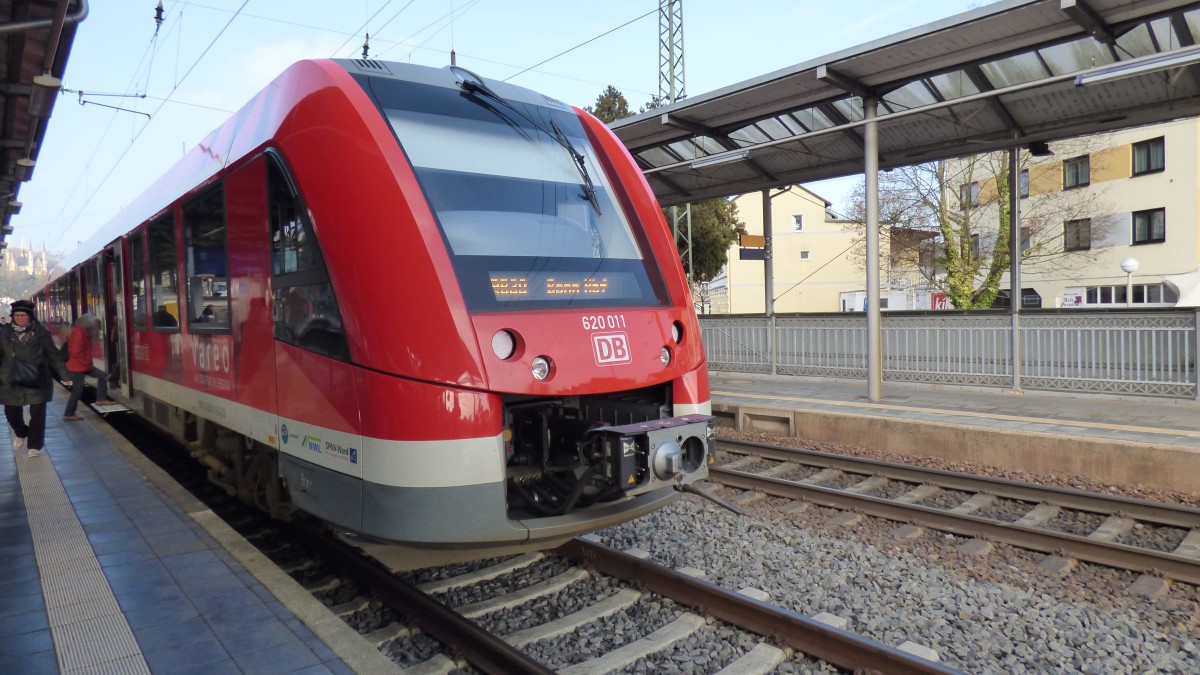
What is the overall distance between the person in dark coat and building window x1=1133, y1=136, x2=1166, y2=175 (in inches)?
1246

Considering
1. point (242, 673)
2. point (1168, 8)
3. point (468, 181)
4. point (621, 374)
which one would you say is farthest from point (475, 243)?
point (1168, 8)

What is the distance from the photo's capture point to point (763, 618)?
4133 millimetres

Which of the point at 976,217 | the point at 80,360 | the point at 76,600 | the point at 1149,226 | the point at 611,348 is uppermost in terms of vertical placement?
the point at 976,217

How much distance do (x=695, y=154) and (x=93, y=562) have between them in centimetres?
1021

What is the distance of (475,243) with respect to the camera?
4195 mm

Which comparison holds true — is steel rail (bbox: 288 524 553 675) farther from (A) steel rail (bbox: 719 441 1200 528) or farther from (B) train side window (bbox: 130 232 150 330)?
(A) steel rail (bbox: 719 441 1200 528)

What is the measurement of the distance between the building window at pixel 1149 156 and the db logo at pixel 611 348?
30020 millimetres

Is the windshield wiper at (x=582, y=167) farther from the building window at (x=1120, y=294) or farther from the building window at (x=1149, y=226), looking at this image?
the building window at (x=1149, y=226)

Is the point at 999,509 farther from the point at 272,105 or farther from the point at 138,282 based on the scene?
the point at 138,282

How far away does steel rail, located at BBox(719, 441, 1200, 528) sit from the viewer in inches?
247

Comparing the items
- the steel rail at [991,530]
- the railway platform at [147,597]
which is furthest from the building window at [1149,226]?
the railway platform at [147,597]

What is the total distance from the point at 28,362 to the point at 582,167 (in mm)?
6253

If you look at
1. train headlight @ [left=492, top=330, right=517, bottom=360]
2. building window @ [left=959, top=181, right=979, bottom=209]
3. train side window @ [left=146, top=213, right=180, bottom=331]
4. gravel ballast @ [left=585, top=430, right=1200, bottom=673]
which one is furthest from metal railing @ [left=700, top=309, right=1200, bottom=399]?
building window @ [left=959, top=181, right=979, bottom=209]

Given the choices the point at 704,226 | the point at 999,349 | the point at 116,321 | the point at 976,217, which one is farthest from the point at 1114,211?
the point at 116,321
